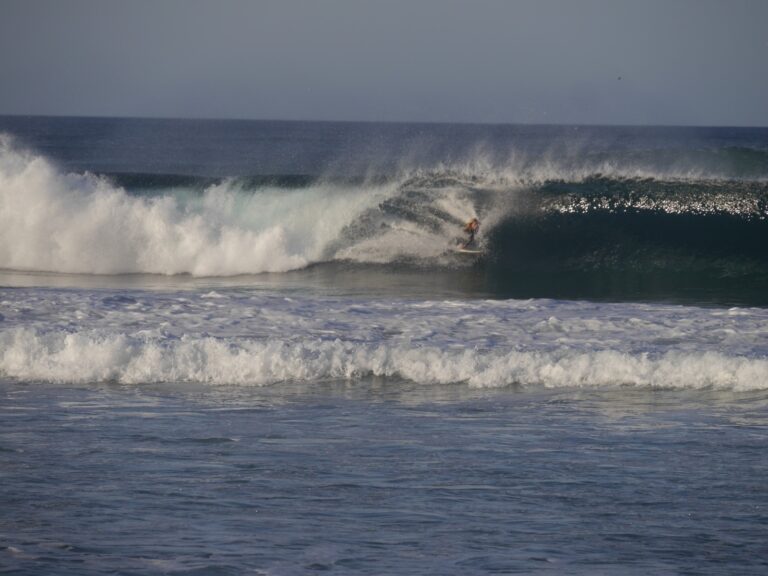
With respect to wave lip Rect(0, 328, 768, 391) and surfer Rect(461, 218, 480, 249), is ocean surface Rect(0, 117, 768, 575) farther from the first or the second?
surfer Rect(461, 218, 480, 249)

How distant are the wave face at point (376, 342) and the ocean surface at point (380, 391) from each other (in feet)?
0.12

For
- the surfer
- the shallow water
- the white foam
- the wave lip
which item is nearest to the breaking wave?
the white foam

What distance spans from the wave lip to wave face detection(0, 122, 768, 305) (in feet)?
21.9

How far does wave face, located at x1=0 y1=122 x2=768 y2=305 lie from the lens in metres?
18.6

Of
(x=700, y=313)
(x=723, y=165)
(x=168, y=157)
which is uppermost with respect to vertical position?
(x=168, y=157)

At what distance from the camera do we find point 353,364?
10.0 m

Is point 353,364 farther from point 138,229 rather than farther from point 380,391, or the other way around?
point 138,229

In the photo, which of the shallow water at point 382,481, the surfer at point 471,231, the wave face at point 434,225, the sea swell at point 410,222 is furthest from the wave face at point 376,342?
the surfer at point 471,231

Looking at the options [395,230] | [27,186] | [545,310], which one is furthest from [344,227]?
[545,310]

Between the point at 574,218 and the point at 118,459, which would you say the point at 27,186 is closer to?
the point at 574,218

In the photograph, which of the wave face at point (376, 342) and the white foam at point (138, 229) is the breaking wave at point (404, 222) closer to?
the white foam at point (138, 229)

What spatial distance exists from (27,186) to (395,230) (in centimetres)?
704

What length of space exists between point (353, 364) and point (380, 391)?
2.53 ft

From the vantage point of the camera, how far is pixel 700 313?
12586 mm
